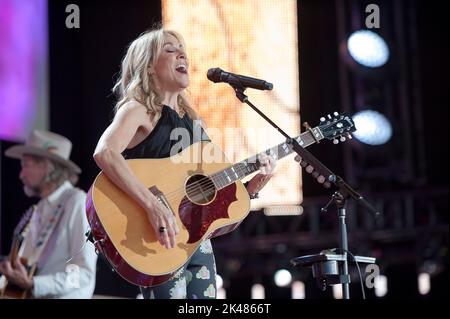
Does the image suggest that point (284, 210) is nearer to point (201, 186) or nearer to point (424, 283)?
point (424, 283)

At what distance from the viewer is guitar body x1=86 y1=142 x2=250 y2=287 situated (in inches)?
124

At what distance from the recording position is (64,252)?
4.82 m

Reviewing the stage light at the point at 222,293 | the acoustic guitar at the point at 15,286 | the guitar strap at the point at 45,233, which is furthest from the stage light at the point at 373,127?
the acoustic guitar at the point at 15,286

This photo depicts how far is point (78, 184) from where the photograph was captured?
6.85 m

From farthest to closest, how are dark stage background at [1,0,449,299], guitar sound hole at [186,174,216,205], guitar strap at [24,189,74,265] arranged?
dark stage background at [1,0,449,299], guitar strap at [24,189,74,265], guitar sound hole at [186,174,216,205]

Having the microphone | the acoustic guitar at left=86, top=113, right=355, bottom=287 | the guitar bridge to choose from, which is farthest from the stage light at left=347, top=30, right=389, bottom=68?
the guitar bridge

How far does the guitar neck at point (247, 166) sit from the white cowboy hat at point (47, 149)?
2.04 m

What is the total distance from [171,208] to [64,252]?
1.75 meters

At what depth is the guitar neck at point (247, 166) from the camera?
345 centimetres

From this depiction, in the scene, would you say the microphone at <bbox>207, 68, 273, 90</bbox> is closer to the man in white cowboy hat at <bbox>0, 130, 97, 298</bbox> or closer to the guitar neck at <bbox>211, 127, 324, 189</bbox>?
the guitar neck at <bbox>211, 127, 324, 189</bbox>

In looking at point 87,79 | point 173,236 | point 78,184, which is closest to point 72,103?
point 87,79

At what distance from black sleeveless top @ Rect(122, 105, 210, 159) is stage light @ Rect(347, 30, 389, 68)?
4601mm

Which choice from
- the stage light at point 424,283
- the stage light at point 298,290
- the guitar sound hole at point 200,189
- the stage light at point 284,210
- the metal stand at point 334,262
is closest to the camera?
the metal stand at point 334,262

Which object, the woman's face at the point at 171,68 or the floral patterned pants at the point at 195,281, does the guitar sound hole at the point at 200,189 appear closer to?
the floral patterned pants at the point at 195,281
